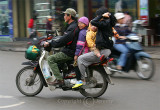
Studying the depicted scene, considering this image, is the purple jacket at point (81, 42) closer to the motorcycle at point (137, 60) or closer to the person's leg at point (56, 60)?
the person's leg at point (56, 60)

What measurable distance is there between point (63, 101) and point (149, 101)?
159 centimetres

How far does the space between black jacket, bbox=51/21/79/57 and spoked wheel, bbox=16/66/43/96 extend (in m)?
0.81

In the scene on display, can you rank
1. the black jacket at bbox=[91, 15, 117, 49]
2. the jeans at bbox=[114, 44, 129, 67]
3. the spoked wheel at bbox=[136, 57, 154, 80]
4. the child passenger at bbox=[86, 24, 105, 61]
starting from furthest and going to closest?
the jeans at bbox=[114, 44, 129, 67]
the spoked wheel at bbox=[136, 57, 154, 80]
the child passenger at bbox=[86, 24, 105, 61]
the black jacket at bbox=[91, 15, 117, 49]

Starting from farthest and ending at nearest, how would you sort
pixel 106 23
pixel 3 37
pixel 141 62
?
pixel 3 37, pixel 141 62, pixel 106 23

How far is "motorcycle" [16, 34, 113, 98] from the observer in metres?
5.97

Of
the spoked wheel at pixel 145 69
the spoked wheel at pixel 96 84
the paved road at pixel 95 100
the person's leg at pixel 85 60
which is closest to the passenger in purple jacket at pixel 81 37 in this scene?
the person's leg at pixel 85 60

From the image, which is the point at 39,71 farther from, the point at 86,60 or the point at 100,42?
the point at 100,42

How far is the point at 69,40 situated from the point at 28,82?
1.25 m

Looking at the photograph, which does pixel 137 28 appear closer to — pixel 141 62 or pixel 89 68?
pixel 141 62

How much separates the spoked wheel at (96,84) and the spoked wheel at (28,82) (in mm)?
897

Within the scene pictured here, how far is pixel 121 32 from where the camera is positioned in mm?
8320

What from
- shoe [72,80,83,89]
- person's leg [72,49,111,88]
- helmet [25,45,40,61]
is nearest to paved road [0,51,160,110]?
shoe [72,80,83,89]

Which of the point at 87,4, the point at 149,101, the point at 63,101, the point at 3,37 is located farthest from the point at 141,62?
the point at 3,37

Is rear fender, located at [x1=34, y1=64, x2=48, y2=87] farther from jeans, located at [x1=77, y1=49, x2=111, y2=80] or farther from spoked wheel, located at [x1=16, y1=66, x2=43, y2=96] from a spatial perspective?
jeans, located at [x1=77, y1=49, x2=111, y2=80]
